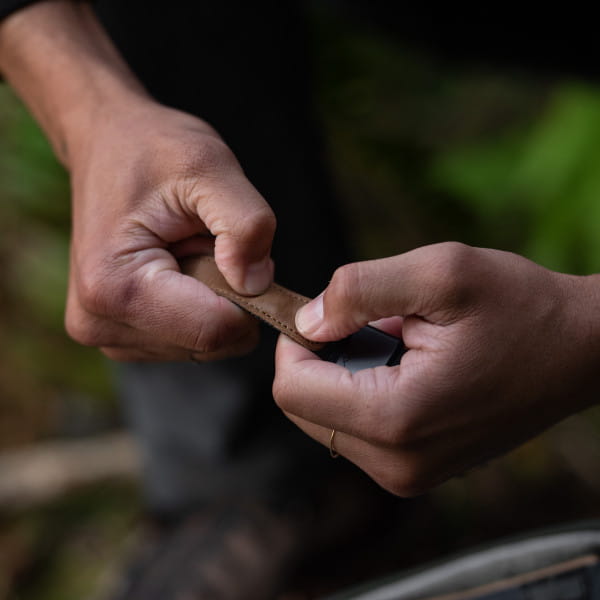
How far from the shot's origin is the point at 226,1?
2.62 feet

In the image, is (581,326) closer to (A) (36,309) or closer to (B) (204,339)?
(B) (204,339)

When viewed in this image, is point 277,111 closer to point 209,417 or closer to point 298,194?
point 298,194

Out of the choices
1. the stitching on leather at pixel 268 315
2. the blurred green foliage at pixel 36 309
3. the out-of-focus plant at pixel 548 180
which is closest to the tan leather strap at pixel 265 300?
the stitching on leather at pixel 268 315

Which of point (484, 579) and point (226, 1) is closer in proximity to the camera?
point (484, 579)

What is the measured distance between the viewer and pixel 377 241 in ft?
3.34

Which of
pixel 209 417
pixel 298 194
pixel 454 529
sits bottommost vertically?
pixel 454 529

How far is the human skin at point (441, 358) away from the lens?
1.34 ft

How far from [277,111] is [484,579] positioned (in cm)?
58

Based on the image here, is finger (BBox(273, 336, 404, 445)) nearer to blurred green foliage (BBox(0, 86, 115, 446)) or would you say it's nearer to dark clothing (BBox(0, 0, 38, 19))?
dark clothing (BBox(0, 0, 38, 19))

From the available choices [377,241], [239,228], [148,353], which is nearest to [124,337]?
[148,353]

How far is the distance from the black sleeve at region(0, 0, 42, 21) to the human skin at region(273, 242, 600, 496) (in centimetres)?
38

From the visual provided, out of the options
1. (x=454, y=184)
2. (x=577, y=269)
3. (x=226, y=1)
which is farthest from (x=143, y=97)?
(x=454, y=184)

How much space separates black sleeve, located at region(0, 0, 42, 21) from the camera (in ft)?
1.94

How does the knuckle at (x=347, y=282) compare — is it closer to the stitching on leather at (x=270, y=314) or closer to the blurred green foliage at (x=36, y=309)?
the stitching on leather at (x=270, y=314)
